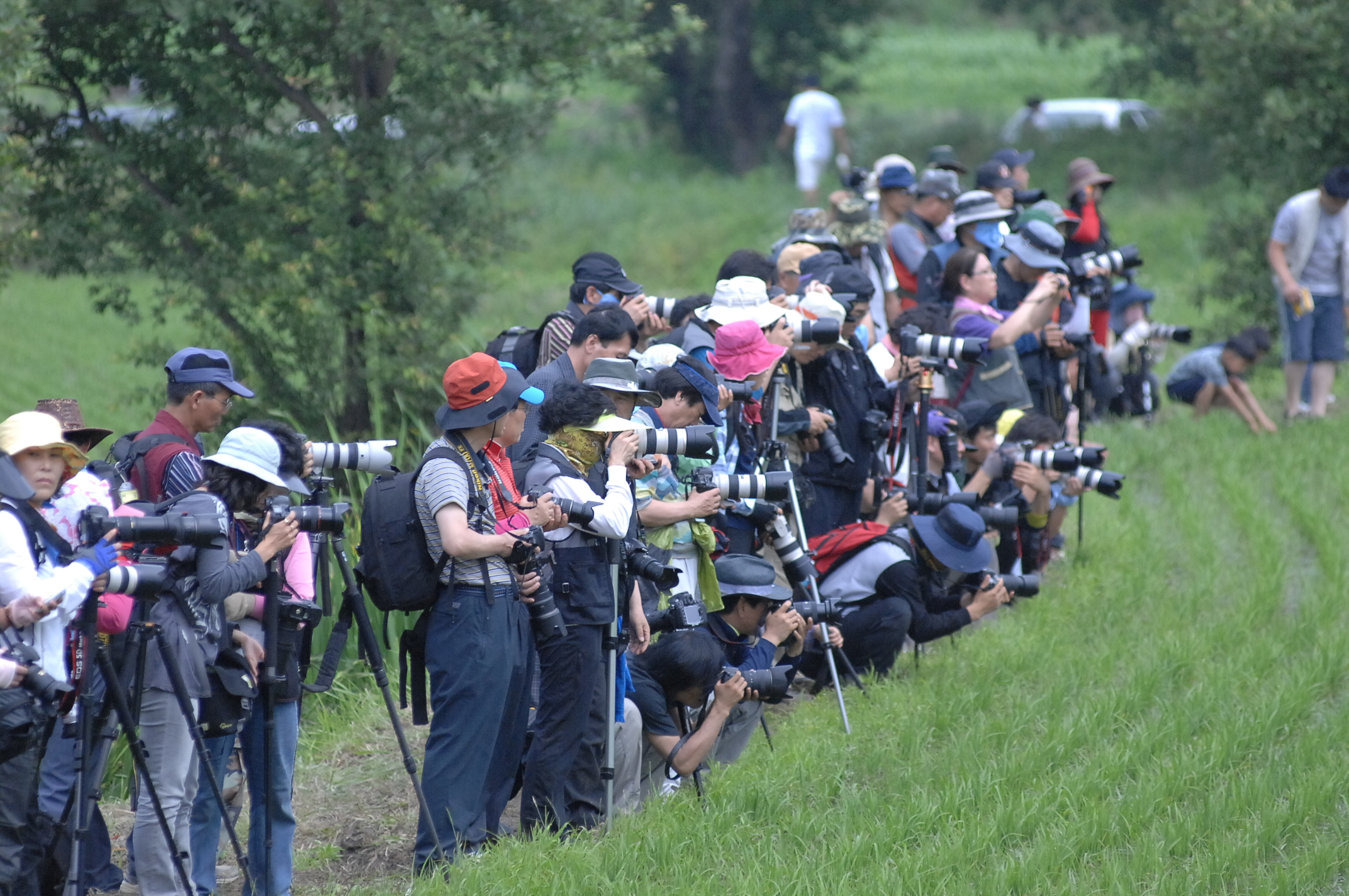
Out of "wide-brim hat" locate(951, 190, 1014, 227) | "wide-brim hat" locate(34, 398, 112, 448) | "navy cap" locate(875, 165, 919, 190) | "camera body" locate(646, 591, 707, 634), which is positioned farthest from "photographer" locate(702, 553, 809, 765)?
"navy cap" locate(875, 165, 919, 190)

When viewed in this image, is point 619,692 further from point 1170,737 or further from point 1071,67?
point 1071,67

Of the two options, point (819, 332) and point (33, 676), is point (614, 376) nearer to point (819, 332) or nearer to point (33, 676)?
point (819, 332)

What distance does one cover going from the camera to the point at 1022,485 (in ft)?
24.4

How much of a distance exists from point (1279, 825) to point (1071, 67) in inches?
1216

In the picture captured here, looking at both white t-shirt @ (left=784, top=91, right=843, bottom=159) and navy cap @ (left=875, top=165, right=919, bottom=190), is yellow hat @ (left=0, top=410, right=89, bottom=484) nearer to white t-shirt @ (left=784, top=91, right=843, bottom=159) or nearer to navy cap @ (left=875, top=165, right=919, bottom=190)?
navy cap @ (left=875, top=165, right=919, bottom=190)

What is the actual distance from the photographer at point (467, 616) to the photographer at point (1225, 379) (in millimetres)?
7337

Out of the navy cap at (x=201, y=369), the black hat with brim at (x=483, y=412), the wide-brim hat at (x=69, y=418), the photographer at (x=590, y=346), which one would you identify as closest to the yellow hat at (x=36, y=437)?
the wide-brim hat at (x=69, y=418)

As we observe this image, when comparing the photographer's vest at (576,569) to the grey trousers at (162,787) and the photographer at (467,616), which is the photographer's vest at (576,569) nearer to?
the photographer at (467,616)

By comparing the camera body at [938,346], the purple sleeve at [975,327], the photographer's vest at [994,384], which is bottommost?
the photographer's vest at [994,384]

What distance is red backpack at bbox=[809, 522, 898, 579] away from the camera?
22.2 ft

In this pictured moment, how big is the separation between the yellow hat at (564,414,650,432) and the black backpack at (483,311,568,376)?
1399mm

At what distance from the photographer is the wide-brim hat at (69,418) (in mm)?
4645

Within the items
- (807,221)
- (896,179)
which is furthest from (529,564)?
(896,179)

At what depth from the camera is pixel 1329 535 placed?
8.62m
